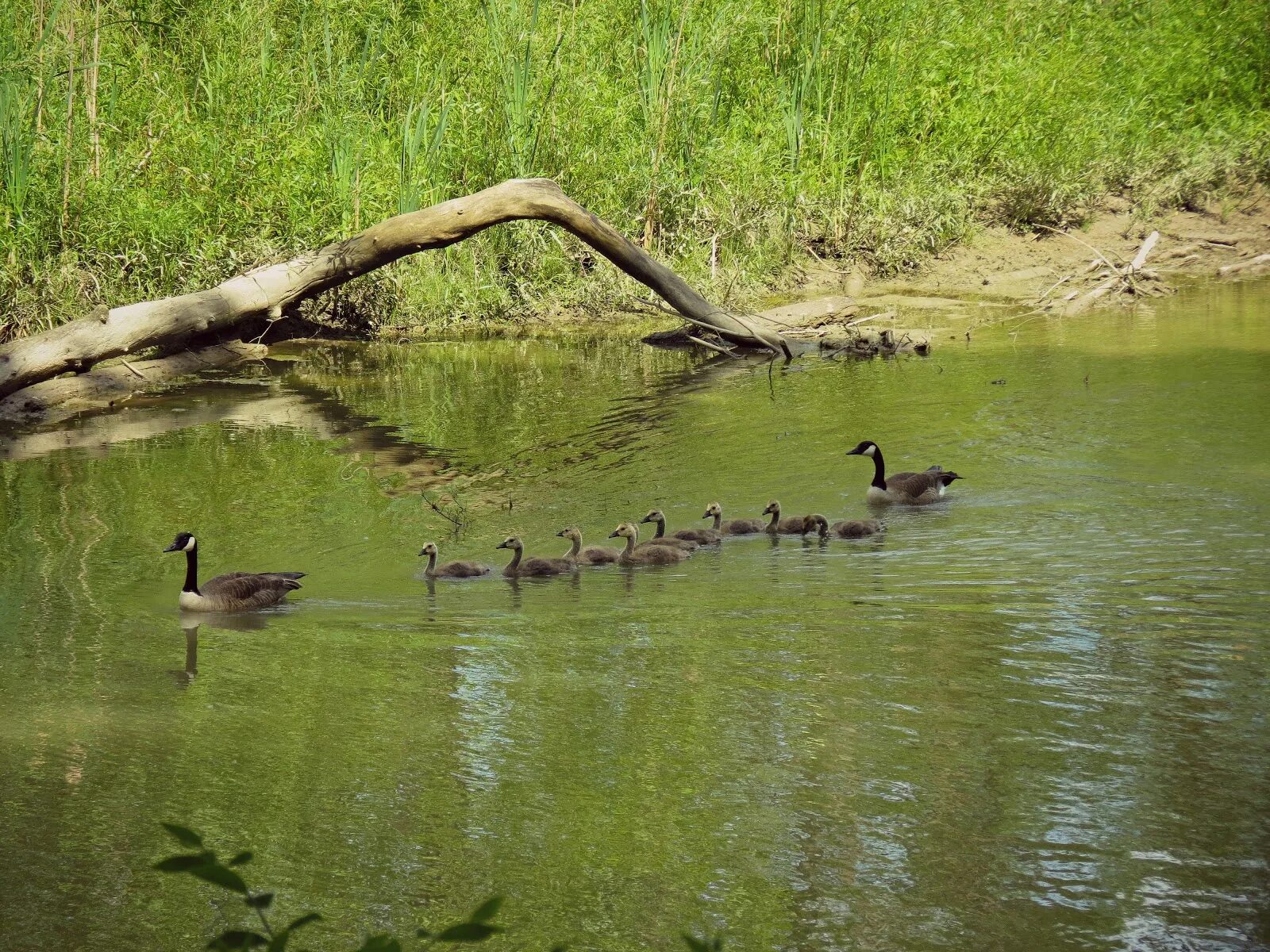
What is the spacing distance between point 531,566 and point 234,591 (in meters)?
1.73

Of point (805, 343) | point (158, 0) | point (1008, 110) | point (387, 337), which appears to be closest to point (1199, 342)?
point (805, 343)

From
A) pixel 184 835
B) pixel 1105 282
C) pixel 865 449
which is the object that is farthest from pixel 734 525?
pixel 1105 282

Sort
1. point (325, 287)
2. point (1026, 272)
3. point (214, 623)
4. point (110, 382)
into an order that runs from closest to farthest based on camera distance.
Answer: point (214, 623), point (110, 382), point (325, 287), point (1026, 272)

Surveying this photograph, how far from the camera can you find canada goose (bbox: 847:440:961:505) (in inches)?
397

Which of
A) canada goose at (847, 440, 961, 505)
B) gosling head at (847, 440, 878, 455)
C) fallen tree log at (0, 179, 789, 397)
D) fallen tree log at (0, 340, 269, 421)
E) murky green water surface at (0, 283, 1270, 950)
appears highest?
fallen tree log at (0, 179, 789, 397)

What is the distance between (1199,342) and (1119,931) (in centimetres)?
1153

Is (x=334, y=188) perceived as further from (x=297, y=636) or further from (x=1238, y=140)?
(x=1238, y=140)

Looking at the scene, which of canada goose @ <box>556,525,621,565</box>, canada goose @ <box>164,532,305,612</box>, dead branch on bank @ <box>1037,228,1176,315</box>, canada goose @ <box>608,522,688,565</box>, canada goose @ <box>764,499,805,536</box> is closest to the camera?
canada goose @ <box>164,532,305,612</box>

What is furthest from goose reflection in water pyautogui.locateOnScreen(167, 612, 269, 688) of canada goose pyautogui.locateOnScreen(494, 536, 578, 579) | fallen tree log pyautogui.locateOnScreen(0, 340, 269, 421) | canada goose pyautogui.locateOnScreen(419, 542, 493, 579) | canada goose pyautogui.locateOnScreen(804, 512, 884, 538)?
fallen tree log pyautogui.locateOnScreen(0, 340, 269, 421)

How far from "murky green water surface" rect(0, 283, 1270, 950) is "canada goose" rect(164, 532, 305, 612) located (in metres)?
0.21

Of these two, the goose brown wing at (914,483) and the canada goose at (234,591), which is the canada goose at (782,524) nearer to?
the goose brown wing at (914,483)

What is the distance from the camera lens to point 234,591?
8.34m

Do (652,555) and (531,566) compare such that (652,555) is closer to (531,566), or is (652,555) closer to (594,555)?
(594,555)

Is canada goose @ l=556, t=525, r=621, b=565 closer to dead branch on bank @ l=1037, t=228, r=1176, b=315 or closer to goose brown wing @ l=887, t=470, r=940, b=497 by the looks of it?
goose brown wing @ l=887, t=470, r=940, b=497
